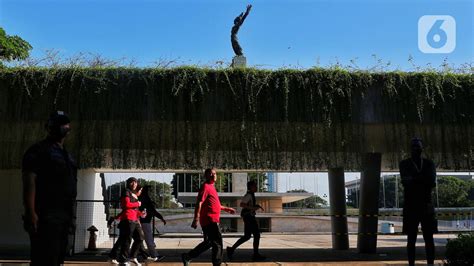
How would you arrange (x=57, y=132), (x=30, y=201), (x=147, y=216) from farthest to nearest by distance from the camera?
(x=147, y=216) < (x=57, y=132) < (x=30, y=201)

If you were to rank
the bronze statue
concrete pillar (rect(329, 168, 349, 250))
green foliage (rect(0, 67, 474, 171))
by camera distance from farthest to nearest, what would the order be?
concrete pillar (rect(329, 168, 349, 250))
the bronze statue
green foliage (rect(0, 67, 474, 171))

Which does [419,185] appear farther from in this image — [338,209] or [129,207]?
[338,209]

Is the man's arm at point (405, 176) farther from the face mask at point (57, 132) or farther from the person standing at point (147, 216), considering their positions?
the person standing at point (147, 216)

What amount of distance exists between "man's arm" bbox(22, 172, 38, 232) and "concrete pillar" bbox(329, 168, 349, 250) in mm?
10894

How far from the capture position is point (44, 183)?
4.45m

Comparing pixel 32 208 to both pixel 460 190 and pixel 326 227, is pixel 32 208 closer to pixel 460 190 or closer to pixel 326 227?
pixel 326 227

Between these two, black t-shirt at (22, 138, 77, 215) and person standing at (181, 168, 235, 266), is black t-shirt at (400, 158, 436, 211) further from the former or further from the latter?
black t-shirt at (22, 138, 77, 215)

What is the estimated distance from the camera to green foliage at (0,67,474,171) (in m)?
10.2

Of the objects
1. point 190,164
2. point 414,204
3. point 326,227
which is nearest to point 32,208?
point 414,204

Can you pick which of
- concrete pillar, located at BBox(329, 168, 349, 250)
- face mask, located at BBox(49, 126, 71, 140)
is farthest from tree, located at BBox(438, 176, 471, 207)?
→ face mask, located at BBox(49, 126, 71, 140)

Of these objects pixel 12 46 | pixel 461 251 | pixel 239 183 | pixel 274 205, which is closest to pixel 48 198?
pixel 461 251

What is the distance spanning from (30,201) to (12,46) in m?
16.3

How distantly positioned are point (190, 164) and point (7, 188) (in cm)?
667

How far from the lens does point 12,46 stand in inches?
736
